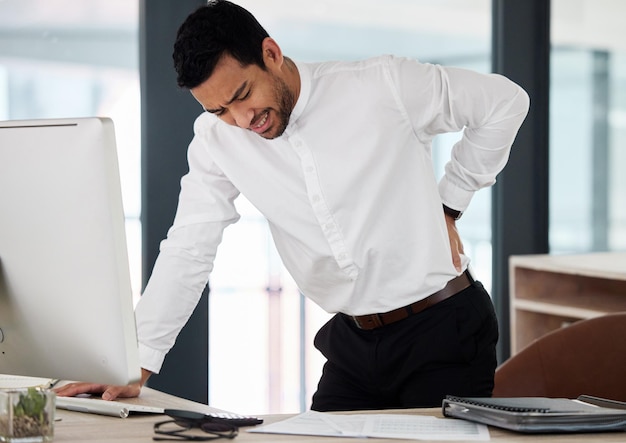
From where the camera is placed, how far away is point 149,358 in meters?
1.95

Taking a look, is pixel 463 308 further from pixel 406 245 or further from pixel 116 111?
pixel 116 111

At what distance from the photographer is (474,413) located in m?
1.48

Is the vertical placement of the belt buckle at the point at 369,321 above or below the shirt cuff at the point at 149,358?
above

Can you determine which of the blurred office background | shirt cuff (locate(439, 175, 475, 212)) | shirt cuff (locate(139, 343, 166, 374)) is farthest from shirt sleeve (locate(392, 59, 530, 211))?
the blurred office background

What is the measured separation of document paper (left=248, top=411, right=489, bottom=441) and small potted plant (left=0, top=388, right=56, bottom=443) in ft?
1.10

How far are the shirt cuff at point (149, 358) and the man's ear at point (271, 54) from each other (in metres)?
0.68

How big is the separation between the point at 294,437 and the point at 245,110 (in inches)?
32.0

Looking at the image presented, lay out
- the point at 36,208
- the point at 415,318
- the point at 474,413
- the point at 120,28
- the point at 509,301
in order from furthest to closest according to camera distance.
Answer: the point at 509,301 → the point at 120,28 → the point at 415,318 → the point at 474,413 → the point at 36,208

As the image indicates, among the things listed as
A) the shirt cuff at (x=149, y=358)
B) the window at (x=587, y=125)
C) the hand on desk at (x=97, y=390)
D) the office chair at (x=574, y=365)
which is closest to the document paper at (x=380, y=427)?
the hand on desk at (x=97, y=390)

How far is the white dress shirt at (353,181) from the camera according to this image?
6.82ft

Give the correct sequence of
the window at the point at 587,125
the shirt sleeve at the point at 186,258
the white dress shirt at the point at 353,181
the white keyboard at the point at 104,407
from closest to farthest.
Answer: the white keyboard at the point at 104,407 < the shirt sleeve at the point at 186,258 < the white dress shirt at the point at 353,181 < the window at the point at 587,125

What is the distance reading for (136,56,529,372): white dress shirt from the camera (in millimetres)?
2080

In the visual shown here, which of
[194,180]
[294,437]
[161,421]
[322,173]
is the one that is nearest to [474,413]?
[294,437]

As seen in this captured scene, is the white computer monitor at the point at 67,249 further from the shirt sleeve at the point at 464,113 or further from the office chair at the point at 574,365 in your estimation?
the office chair at the point at 574,365
